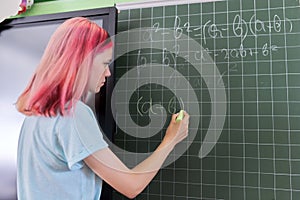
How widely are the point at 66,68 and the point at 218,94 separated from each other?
1.91ft

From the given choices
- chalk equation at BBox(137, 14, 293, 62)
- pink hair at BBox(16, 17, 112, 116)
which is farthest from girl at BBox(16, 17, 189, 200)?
chalk equation at BBox(137, 14, 293, 62)

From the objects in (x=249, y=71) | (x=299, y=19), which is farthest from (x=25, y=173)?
(x=299, y=19)

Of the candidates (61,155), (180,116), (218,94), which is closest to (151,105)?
(180,116)

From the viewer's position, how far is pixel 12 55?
1340 millimetres

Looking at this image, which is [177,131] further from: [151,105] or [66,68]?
[66,68]

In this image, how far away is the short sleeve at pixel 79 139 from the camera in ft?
3.22

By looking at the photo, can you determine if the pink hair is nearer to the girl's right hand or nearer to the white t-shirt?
the white t-shirt

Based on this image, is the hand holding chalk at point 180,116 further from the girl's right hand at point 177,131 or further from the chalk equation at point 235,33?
the chalk equation at point 235,33

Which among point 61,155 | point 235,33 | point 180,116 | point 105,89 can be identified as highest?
point 235,33

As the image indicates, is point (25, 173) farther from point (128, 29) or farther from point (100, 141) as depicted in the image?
point (128, 29)

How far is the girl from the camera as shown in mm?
1002

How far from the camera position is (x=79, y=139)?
0.99 metres

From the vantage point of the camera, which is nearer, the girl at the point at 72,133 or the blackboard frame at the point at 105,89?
the girl at the point at 72,133

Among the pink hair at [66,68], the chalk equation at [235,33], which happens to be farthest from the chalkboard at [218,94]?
the pink hair at [66,68]
